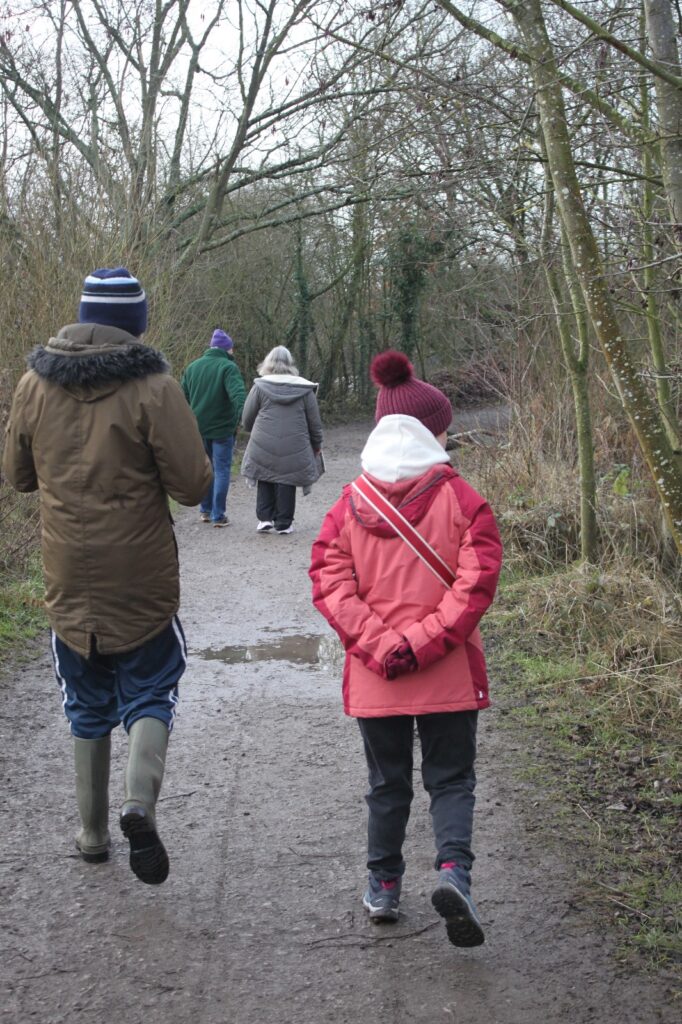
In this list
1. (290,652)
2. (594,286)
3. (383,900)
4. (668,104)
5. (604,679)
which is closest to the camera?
(383,900)

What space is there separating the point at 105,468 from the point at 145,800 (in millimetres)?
1106

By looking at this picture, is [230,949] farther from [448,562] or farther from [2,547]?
[2,547]

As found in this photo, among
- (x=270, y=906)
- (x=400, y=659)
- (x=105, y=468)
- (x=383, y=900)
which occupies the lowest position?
(x=270, y=906)

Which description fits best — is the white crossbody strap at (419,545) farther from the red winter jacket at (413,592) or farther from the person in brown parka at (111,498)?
the person in brown parka at (111,498)

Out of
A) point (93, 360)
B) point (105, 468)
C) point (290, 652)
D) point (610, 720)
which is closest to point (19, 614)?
point (290, 652)

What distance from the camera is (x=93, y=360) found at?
12.4 ft

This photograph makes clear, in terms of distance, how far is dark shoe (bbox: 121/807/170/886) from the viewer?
11.7ft

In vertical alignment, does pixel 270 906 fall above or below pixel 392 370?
below

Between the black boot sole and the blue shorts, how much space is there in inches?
46.6

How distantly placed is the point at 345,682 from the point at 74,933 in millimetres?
1180

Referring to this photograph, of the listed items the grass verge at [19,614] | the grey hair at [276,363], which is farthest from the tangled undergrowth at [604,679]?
the grass verge at [19,614]

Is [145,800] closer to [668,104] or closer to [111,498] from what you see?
[111,498]

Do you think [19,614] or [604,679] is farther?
[19,614]

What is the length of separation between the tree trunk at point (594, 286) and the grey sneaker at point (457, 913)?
1971mm
